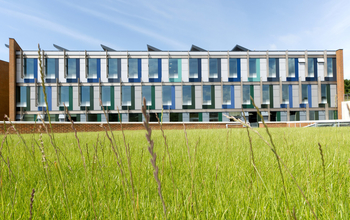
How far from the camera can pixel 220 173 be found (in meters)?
2.12

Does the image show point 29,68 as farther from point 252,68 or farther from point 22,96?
point 252,68

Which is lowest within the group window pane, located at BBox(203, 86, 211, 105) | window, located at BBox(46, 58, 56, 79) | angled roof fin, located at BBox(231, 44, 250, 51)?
window pane, located at BBox(203, 86, 211, 105)

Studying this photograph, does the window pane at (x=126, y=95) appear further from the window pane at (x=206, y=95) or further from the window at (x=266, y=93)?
the window at (x=266, y=93)

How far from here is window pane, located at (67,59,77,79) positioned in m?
29.5

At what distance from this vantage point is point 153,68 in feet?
101

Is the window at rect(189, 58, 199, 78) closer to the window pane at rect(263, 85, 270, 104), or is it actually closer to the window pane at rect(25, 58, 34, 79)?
the window pane at rect(263, 85, 270, 104)

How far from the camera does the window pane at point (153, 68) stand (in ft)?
100

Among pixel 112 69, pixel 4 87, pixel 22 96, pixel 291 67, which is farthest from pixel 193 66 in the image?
pixel 4 87

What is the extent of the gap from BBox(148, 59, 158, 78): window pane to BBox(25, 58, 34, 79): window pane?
59.4 feet

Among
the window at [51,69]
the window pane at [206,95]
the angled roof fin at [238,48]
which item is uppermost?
the angled roof fin at [238,48]

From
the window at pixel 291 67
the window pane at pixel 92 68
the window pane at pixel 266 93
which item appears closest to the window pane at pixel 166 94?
the window pane at pixel 92 68

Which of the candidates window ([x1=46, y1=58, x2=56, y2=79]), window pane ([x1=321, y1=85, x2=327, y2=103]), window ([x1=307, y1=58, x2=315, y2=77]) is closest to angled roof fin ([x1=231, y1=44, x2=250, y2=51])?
window ([x1=307, y1=58, x2=315, y2=77])

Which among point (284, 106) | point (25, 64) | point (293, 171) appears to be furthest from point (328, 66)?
point (25, 64)

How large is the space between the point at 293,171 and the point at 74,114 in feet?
103
